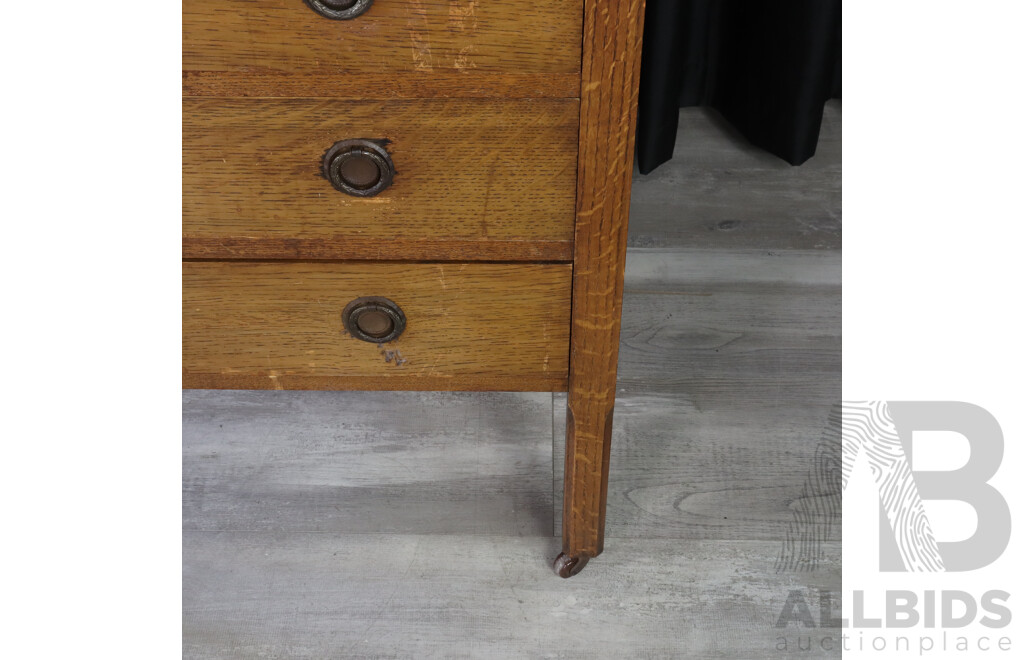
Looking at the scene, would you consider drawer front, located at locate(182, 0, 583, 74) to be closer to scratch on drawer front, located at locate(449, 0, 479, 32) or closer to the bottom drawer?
scratch on drawer front, located at locate(449, 0, 479, 32)

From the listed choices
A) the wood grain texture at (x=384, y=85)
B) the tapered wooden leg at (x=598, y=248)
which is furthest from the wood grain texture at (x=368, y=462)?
the wood grain texture at (x=384, y=85)

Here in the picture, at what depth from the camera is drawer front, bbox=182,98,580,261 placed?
61 centimetres

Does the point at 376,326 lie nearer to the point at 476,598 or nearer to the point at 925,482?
the point at 476,598

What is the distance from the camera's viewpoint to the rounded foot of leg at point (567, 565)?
0.86 metres

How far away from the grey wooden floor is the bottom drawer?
0.77 ft

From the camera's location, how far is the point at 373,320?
0.71 m

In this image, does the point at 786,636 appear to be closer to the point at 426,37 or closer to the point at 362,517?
the point at 362,517

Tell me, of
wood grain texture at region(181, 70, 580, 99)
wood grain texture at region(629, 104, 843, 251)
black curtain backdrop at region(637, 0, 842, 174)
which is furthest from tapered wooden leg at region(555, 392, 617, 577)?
black curtain backdrop at region(637, 0, 842, 174)

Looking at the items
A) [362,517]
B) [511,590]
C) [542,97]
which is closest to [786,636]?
[511,590]

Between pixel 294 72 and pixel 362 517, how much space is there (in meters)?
0.50

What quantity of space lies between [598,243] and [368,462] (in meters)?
0.46

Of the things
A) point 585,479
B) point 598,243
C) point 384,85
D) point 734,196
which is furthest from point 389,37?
point 734,196

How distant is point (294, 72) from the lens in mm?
594

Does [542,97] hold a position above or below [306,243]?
above
